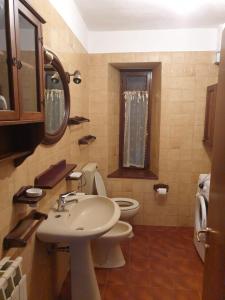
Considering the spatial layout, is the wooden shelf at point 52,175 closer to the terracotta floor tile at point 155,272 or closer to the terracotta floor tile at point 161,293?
the terracotta floor tile at point 155,272

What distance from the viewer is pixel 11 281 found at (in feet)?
3.32

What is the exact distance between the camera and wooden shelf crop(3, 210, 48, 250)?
119 cm

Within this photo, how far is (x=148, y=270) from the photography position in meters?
2.32

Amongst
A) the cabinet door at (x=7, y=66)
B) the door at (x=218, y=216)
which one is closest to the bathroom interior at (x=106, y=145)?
the cabinet door at (x=7, y=66)

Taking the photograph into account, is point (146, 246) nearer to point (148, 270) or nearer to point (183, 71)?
point (148, 270)

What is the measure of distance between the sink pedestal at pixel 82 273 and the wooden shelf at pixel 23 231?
0.35 metres

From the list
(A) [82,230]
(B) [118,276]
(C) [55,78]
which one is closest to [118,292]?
(B) [118,276]

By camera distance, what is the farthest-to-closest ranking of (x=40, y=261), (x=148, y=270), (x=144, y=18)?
(x=144, y=18) < (x=148, y=270) < (x=40, y=261)

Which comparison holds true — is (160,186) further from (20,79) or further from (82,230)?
(20,79)

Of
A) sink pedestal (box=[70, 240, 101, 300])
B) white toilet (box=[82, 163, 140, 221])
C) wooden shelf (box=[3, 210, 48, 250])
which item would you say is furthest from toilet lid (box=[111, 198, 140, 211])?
wooden shelf (box=[3, 210, 48, 250])

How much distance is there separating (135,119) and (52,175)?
1.99 m

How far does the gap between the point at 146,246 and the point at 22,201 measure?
74.7 inches

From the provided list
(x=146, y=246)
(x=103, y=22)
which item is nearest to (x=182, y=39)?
(x=103, y=22)

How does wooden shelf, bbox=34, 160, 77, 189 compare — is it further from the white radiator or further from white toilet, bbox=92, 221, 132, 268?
white toilet, bbox=92, 221, 132, 268
